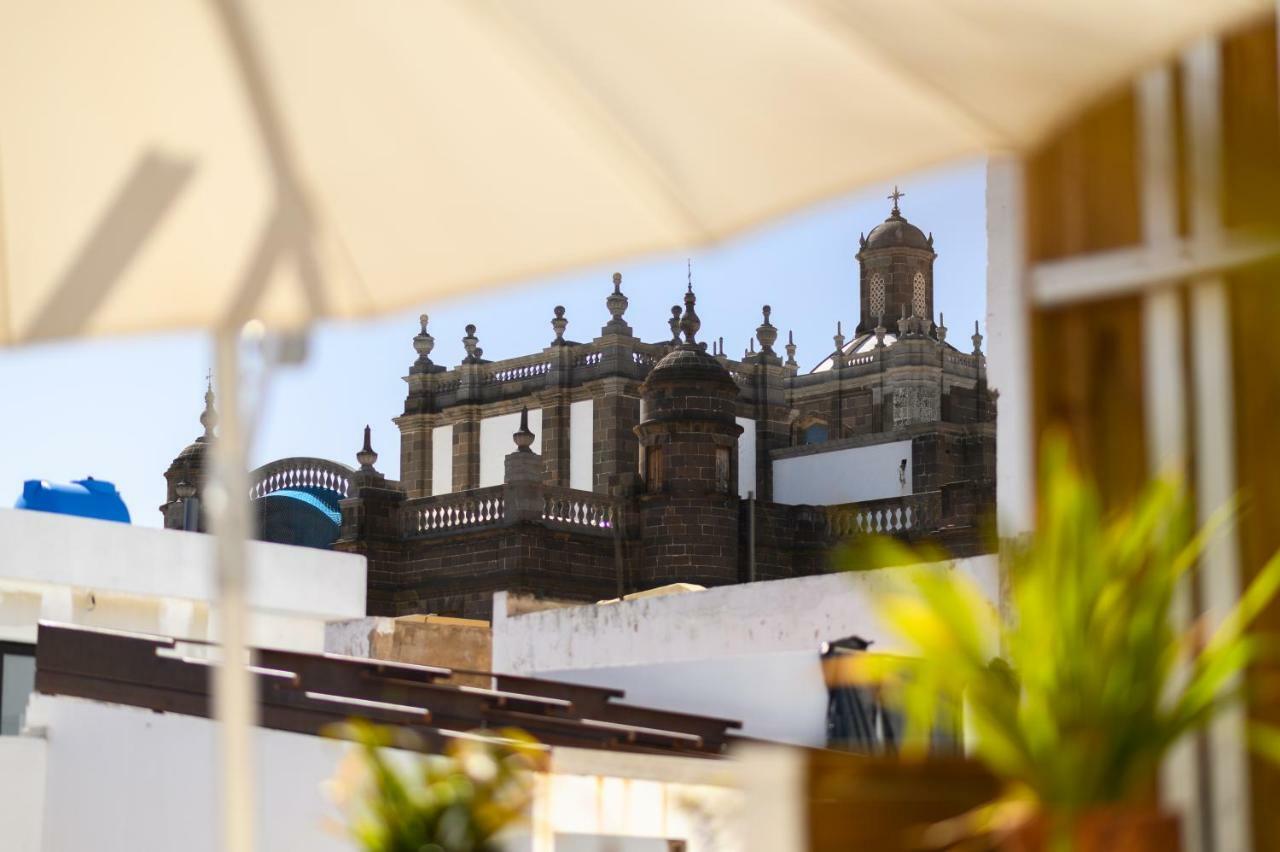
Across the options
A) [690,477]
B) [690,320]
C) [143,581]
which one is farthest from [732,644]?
[690,320]

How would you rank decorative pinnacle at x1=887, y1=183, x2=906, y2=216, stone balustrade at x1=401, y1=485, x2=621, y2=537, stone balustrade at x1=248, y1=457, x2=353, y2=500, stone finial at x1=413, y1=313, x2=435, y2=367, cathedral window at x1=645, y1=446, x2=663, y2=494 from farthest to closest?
1. decorative pinnacle at x1=887, y1=183, x2=906, y2=216
2. stone finial at x1=413, y1=313, x2=435, y2=367
3. stone balustrade at x1=248, y1=457, x2=353, y2=500
4. cathedral window at x1=645, y1=446, x2=663, y2=494
5. stone balustrade at x1=401, y1=485, x2=621, y2=537

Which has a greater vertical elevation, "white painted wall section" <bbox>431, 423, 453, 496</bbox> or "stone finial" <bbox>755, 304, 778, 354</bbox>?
"stone finial" <bbox>755, 304, 778, 354</bbox>

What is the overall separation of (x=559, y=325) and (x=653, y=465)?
336 inches

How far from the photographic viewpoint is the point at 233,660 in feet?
8.50

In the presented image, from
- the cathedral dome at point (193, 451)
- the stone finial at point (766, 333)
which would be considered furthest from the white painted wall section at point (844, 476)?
the cathedral dome at point (193, 451)

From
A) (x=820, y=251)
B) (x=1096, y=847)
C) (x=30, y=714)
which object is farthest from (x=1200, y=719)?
(x=820, y=251)

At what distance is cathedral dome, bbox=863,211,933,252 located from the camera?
170 feet

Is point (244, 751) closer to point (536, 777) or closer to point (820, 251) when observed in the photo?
point (536, 777)

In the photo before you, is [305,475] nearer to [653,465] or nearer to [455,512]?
[455,512]

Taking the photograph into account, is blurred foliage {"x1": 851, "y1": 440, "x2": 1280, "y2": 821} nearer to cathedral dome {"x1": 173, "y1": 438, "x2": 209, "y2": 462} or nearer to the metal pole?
the metal pole

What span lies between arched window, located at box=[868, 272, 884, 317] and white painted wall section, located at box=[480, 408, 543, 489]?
13.8 m

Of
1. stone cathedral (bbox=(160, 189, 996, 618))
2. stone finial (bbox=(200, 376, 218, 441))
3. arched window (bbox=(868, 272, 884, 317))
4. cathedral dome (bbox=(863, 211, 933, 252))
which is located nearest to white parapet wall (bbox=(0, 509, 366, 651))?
stone cathedral (bbox=(160, 189, 996, 618))

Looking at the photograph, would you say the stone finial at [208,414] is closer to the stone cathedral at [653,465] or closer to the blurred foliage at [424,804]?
the stone cathedral at [653,465]

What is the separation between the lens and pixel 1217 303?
98.6 inches
